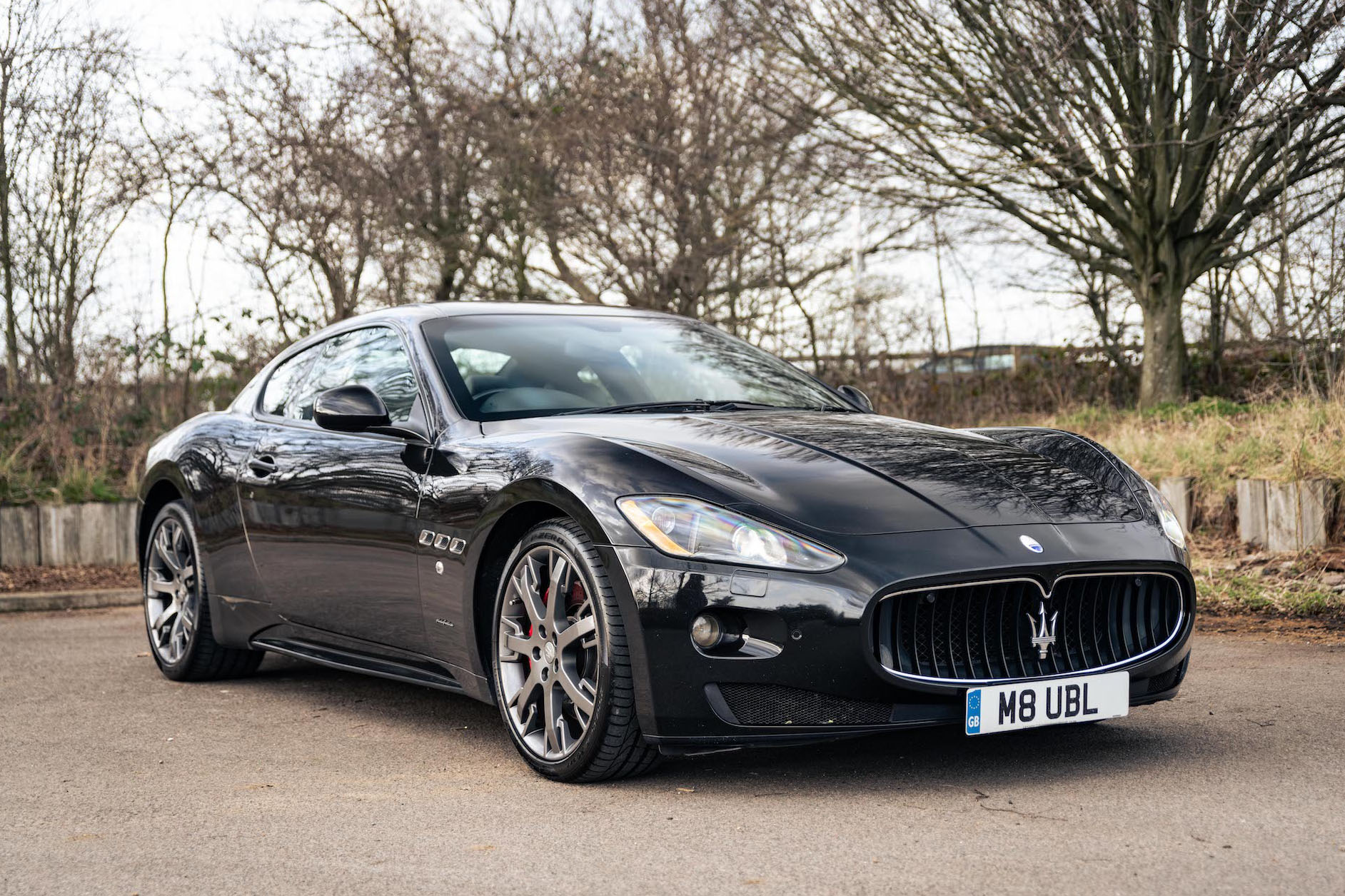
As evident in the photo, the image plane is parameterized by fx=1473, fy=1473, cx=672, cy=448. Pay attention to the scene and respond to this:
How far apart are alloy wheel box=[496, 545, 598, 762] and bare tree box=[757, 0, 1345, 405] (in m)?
8.46

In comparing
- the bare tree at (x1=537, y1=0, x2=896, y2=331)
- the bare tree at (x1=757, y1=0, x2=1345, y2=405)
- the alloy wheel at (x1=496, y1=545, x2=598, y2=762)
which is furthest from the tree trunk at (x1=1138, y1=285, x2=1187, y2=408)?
the alloy wheel at (x1=496, y1=545, x2=598, y2=762)

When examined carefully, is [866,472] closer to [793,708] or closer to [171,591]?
[793,708]

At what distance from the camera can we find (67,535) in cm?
1056

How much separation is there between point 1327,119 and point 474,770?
11.0m

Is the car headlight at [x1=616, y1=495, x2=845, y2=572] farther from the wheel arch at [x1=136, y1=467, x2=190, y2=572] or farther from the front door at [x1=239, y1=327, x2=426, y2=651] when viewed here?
the wheel arch at [x1=136, y1=467, x2=190, y2=572]

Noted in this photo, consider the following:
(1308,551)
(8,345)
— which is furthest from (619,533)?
(8,345)

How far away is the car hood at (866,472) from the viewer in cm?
408

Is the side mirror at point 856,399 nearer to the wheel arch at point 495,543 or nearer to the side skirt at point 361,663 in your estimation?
the wheel arch at point 495,543

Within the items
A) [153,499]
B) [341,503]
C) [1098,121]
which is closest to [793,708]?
[341,503]

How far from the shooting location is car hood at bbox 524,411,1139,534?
408 centimetres

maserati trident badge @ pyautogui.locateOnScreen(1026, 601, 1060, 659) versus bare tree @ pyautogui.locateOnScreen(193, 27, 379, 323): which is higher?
bare tree @ pyautogui.locateOnScreen(193, 27, 379, 323)

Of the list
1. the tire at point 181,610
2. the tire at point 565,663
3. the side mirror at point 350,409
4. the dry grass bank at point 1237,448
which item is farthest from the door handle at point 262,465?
the dry grass bank at point 1237,448

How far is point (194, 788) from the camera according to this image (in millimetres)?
4352

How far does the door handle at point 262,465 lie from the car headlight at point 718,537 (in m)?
2.27
